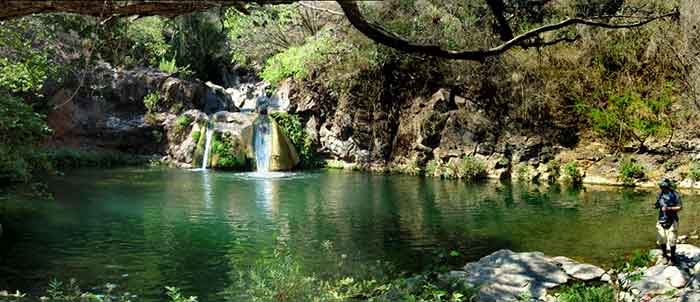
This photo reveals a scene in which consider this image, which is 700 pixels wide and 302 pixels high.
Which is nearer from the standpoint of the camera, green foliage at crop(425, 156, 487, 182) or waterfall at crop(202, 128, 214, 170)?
green foliage at crop(425, 156, 487, 182)

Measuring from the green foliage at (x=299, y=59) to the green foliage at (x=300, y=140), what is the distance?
6.37 feet

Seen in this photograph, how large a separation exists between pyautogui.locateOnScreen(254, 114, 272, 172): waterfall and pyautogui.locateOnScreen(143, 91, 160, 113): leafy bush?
5.02 m

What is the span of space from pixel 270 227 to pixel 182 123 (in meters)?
15.6

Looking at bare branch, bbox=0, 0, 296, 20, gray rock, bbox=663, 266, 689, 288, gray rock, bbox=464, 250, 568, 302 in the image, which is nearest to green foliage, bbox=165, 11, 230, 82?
gray rock, bbox=464, 250, 568, 302

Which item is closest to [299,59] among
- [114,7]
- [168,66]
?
[168,66]

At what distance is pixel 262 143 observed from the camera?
87.9 ft

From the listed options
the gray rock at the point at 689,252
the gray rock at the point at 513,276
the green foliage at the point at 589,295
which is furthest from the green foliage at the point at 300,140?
the green foliage at the point at 589,295

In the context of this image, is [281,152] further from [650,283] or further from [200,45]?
[650,283]

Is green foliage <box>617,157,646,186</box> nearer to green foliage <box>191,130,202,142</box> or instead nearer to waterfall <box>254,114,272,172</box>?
waterfall <box>254,114,272,172</box>

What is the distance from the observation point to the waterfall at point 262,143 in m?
26.3

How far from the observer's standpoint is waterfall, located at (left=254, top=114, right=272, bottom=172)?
26.3 m

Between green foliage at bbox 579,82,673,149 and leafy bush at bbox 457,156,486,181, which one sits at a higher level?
green foliage at bbox 579,82,673,149

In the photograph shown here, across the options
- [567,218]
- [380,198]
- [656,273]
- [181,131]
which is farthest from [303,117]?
[656,273]

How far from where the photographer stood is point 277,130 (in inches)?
1055
